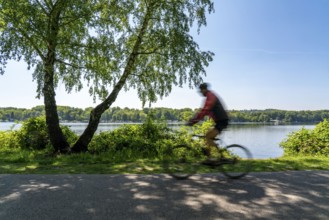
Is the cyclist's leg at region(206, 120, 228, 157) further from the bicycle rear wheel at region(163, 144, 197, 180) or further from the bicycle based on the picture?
the bicycle rear wheel at region(163, 144, 197, 180)

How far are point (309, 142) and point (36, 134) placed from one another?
13732mm

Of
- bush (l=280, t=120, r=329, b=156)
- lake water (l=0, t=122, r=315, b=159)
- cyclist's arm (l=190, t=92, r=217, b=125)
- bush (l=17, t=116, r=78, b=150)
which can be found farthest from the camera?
lake water (l=0, t=122, r=315, b=159)

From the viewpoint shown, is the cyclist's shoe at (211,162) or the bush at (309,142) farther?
the bush at (309,142)

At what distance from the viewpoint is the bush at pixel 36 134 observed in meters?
13.8

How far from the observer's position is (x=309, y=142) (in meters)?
14.1

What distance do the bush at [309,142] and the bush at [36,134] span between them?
11396mm

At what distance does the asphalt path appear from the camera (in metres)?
4.52

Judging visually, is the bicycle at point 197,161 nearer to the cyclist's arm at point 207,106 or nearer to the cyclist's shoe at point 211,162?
the cyclist's shoe at point 211,162

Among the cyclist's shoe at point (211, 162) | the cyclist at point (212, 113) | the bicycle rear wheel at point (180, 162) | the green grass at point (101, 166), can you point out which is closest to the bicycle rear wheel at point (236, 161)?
the cyclist's shoe at point (211, 162)

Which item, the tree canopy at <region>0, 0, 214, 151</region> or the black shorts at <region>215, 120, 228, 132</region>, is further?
the tree canopy at <region>0, 0, 214, 151</region>

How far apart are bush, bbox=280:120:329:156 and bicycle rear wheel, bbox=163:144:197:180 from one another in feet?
29.1

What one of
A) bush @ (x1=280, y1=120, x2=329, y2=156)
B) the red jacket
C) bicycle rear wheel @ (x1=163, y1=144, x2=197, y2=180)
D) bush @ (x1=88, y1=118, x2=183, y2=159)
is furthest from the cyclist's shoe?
bush @ (x1=280, y1=120, x2=329, y2=156)

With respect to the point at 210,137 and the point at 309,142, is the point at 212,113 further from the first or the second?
the point at 309,142

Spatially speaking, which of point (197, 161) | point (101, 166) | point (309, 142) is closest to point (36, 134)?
point (101, 166)
